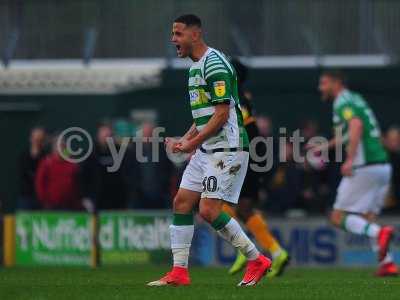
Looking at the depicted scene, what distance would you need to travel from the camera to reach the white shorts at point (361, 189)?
595 inches

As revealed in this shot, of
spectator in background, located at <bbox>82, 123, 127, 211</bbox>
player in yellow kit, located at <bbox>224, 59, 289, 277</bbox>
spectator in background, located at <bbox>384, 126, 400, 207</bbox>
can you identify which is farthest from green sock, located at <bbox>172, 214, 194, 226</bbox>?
spectator in background, located at <bbox>384, 126, 400, 207</bbox>

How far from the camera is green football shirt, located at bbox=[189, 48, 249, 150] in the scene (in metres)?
11.2

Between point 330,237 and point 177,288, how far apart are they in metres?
9.08

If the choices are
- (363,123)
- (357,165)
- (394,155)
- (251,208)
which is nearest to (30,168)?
(394,155)

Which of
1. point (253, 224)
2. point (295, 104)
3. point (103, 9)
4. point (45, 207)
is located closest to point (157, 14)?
point (103, 9)

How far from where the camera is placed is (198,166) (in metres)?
11.5

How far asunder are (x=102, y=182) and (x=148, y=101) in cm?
356

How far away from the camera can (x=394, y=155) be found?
20531 mm

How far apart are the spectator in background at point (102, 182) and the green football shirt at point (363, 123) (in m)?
5.98

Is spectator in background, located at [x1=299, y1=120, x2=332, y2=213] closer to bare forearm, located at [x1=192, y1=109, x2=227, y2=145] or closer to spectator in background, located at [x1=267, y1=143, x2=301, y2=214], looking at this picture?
spectator in background, located at [x1=267, y1=143, x2=301, y2=214]

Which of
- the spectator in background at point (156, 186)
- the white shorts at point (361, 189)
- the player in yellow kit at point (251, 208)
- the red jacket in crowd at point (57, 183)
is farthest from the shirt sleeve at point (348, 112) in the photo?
the red jacket in crowd at point (57, 183)

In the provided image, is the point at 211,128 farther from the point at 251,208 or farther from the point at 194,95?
the point at 251,208

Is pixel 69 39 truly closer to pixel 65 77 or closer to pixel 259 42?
pixel 65 77

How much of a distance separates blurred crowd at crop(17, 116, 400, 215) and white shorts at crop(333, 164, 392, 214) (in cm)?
510
